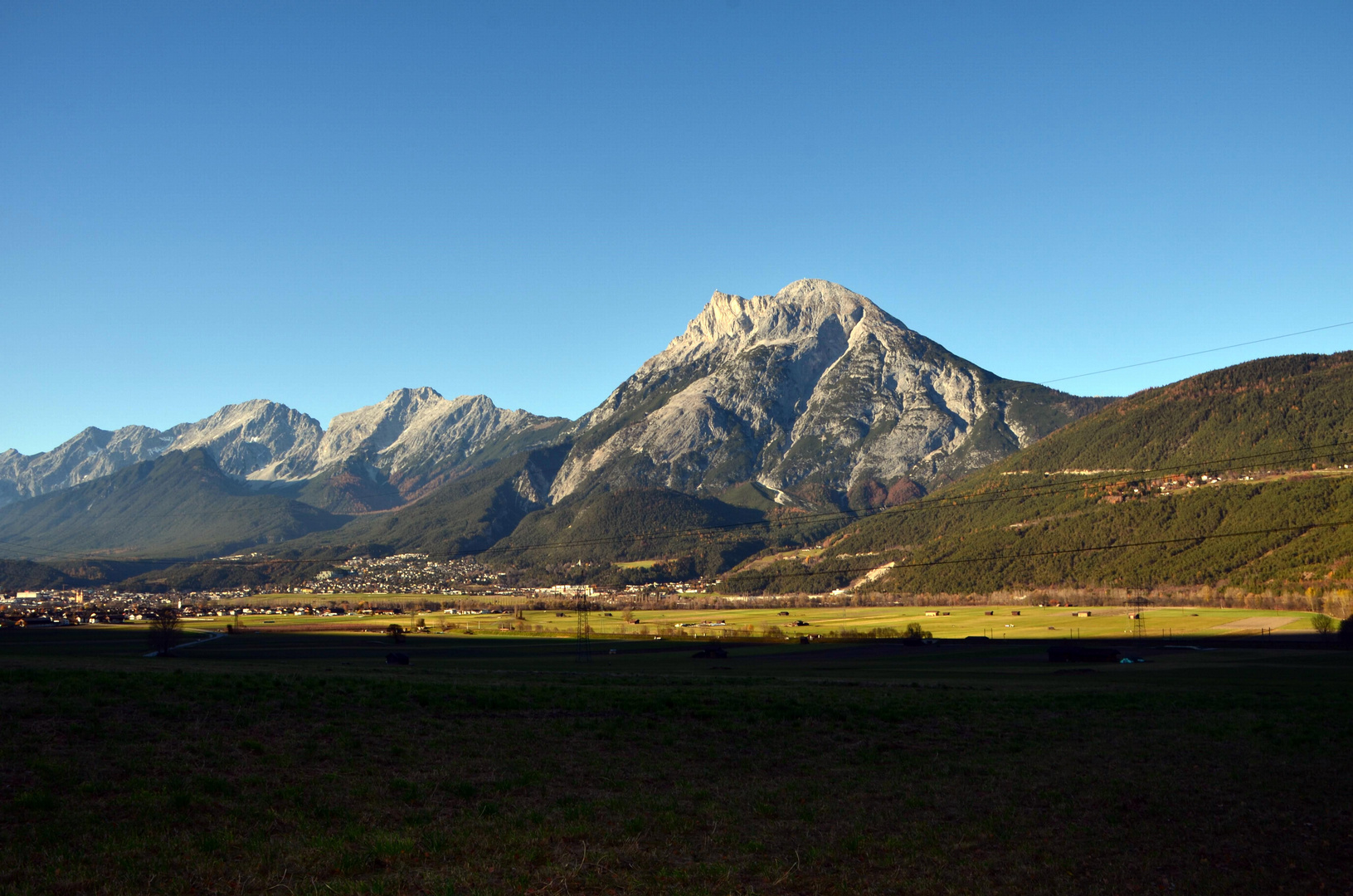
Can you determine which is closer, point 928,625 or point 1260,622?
point 1260,622

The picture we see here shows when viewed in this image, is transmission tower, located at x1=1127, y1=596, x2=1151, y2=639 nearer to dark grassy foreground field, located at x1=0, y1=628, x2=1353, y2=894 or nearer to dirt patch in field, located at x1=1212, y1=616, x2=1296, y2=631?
dirt patch in field, located at x1=1212, y1=616, x2=1296, y2=631

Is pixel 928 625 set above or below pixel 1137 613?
below

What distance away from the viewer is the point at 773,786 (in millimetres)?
25219

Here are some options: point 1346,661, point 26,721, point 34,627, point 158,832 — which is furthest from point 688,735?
point 34,627

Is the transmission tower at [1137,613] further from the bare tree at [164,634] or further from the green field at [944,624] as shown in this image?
the bare tree at [164,634]

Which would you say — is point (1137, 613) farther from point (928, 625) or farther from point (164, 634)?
point (164, 634)

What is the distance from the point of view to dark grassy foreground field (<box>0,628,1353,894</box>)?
658 inches

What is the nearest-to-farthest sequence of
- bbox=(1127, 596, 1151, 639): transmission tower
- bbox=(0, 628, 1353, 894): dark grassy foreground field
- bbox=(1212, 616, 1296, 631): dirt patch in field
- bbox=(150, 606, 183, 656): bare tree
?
bbox=(0, 628, 1353, 894): dark grassy foreground field
bbox=(150, 606, 183, 656): bare tree
bbox=(1127, 596, 1151, 639): transmission tower
bbox=(1212, 616, 1296, 631): dirt patch in field

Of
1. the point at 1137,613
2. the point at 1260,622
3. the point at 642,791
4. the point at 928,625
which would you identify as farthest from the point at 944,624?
the point at 642,791

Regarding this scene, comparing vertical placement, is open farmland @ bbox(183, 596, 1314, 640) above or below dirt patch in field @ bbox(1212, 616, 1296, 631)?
below

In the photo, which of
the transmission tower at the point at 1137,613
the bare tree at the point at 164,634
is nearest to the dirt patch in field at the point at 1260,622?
the transmission tower at the point at 1137,613

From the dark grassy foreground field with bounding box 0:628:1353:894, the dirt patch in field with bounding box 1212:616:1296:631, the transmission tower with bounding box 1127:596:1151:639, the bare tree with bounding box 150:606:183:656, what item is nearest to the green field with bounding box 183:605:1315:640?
the dirt patch in field with bounding box 1212:616:1296:631

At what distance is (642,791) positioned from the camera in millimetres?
24141

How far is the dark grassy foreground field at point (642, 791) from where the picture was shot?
54.8 feet
